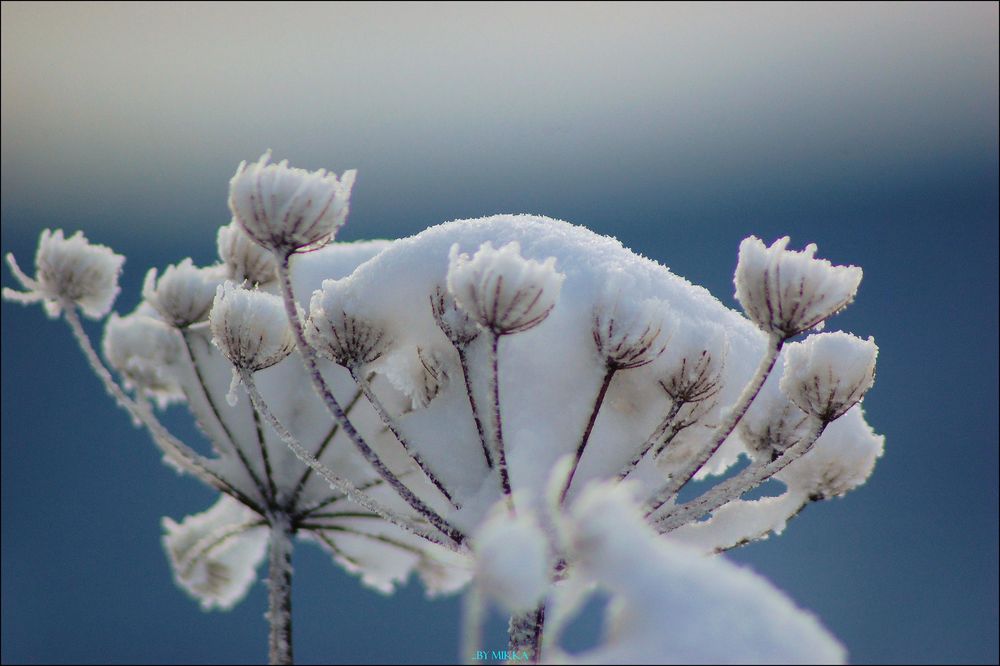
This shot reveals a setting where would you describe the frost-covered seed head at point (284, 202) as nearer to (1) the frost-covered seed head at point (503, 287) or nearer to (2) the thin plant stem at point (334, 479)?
(1) the frost-covered seed head at point (503, 287)

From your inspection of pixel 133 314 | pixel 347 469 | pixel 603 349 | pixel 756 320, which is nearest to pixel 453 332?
pixel 603 349

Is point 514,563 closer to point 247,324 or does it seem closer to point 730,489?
point 730,489

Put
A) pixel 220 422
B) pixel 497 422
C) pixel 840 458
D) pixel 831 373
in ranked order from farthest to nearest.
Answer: pixel 220 422 → pixel 840 458 → pixel 831 373 → pixel 497 422

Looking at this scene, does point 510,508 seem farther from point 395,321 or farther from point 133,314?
point 133,314

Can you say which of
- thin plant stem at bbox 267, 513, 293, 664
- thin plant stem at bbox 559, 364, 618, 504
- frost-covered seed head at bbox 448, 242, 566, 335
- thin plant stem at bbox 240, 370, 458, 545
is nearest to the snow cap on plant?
thin plant stem at bbox 267, 513, 293, 664

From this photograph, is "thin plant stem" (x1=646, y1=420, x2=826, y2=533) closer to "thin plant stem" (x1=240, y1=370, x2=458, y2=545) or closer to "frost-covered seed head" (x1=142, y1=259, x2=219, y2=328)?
"thin plant stem" (x1=240, y1=370, x2=458, y2=545)

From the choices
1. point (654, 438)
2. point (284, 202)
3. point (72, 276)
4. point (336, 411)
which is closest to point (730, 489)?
point (654, 438)
